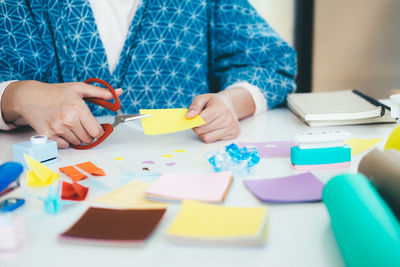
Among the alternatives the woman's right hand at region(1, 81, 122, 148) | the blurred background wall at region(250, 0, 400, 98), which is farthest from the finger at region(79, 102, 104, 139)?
the blurred background wall at region(250, 0, 400, 98)

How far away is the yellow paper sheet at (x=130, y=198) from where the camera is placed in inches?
17.8

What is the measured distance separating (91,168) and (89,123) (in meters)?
0.15

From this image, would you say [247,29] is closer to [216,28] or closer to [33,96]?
[216,28]

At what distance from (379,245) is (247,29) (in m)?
0.98

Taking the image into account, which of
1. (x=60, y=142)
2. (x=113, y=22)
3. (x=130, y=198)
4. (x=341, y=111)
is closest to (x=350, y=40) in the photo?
(x=341, y=111)

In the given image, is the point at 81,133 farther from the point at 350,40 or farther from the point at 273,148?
the point at 350,40

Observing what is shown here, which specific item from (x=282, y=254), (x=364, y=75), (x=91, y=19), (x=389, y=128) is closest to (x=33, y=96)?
(x=91, y=19)

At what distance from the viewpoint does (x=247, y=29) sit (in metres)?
1.17

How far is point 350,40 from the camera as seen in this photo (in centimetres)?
183

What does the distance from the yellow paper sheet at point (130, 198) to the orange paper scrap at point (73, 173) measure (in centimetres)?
9

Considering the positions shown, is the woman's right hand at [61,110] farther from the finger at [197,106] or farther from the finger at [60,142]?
the finger at [197,106]

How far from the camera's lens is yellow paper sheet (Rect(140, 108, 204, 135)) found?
0.73m

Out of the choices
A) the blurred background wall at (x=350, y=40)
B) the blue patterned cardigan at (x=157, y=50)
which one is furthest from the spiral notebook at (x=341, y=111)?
the blurred background wall at (x=350, y=40)

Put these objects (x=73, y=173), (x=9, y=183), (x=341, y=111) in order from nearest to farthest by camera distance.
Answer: (x=9, y=183)
(x=73, y=173)
(x=341, y=111)
